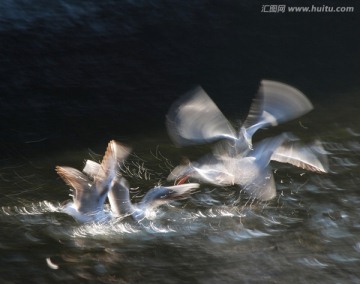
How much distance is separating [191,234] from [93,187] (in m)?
0.47

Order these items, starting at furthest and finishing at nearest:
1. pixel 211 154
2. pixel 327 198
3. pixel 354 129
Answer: pixel 354 129 → pixel 211 154 → pixel 327 198

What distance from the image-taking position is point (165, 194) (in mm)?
3682

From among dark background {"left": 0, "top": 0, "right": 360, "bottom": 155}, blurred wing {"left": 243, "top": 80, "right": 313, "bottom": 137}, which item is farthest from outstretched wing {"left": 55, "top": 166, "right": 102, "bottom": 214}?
dark background {"left": 0, "top": 0, "right": 360, "bottom": 155}

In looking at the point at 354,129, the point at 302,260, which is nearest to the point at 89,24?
the point at 354,129

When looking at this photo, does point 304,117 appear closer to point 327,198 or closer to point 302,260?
point 327,198

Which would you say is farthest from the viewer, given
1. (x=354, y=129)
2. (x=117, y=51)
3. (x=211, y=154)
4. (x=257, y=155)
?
(x=117, y=51)

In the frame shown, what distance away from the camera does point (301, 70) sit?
5.45m

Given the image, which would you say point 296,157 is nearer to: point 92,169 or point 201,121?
point 201,121

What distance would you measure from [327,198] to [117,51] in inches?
75.0

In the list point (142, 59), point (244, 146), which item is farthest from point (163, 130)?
point (244, 146)

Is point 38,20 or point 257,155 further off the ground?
point 38,20

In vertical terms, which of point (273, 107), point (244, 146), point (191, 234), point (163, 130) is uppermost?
point (273, 107)

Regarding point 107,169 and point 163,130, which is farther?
point 163,130

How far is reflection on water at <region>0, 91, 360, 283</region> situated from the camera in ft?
11.3
